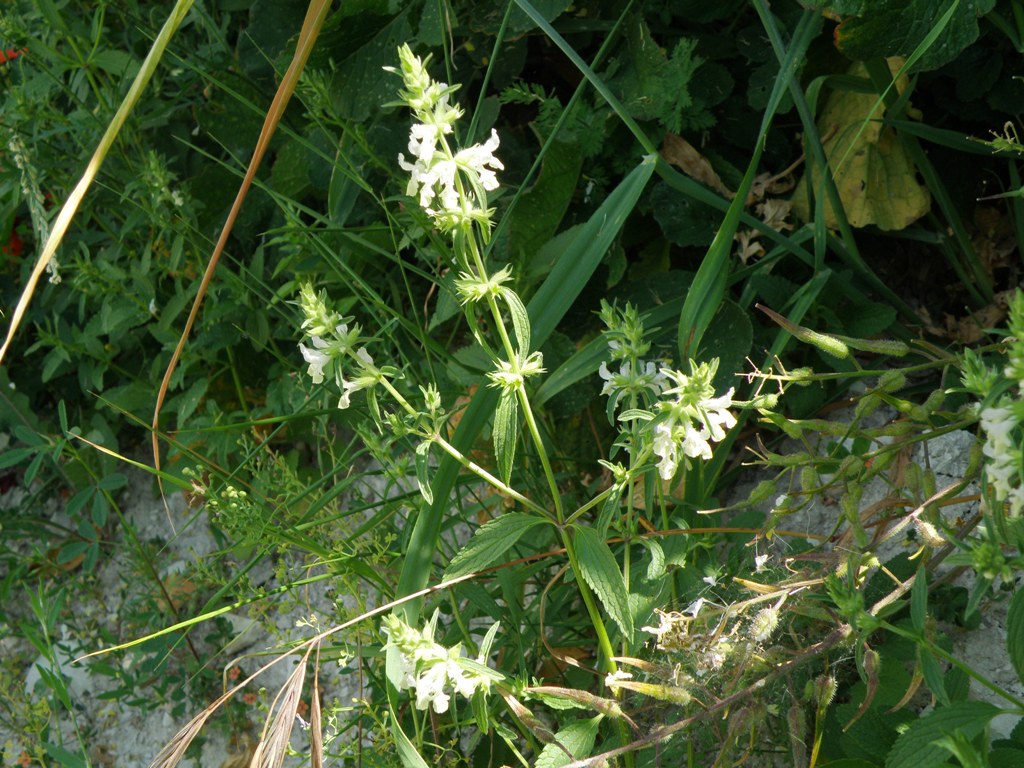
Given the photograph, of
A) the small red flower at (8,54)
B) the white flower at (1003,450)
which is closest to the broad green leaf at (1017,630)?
the white flower at (1003,450)

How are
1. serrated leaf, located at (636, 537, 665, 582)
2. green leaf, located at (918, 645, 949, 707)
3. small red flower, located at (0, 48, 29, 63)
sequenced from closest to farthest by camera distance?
1. green leaf, located at (918, 645, 949, 707)
2. serrated leaf, located at (636, 537, 665, 582)
3. small red flower, located at (0, 48, 29, 63)

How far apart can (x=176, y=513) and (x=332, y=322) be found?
138cm

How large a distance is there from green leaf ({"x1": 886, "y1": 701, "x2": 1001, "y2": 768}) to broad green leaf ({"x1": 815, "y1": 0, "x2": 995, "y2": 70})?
83 centimetres

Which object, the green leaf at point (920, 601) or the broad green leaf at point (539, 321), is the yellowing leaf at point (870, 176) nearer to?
the broad green leaf at point (539, 321)

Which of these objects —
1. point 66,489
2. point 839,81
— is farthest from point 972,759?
point 66,489

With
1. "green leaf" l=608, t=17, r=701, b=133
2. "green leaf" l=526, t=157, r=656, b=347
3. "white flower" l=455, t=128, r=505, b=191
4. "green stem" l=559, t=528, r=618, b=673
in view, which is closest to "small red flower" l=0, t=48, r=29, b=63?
"green leaf" l=608, t=17, r=701, b=133

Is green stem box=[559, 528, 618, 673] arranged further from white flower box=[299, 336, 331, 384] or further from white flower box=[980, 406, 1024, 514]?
white flower box=[980, 406, 1024, 514]

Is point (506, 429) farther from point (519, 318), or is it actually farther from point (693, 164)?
point (693, 164)

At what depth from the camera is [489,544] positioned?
42.6 inches

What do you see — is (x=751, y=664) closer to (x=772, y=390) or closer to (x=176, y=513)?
(x=772, y=390)

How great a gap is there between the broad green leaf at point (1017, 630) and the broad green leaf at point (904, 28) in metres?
0.73

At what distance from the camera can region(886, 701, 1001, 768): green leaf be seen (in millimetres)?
923

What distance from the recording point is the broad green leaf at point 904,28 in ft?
4.34

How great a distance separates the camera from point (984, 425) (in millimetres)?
809
